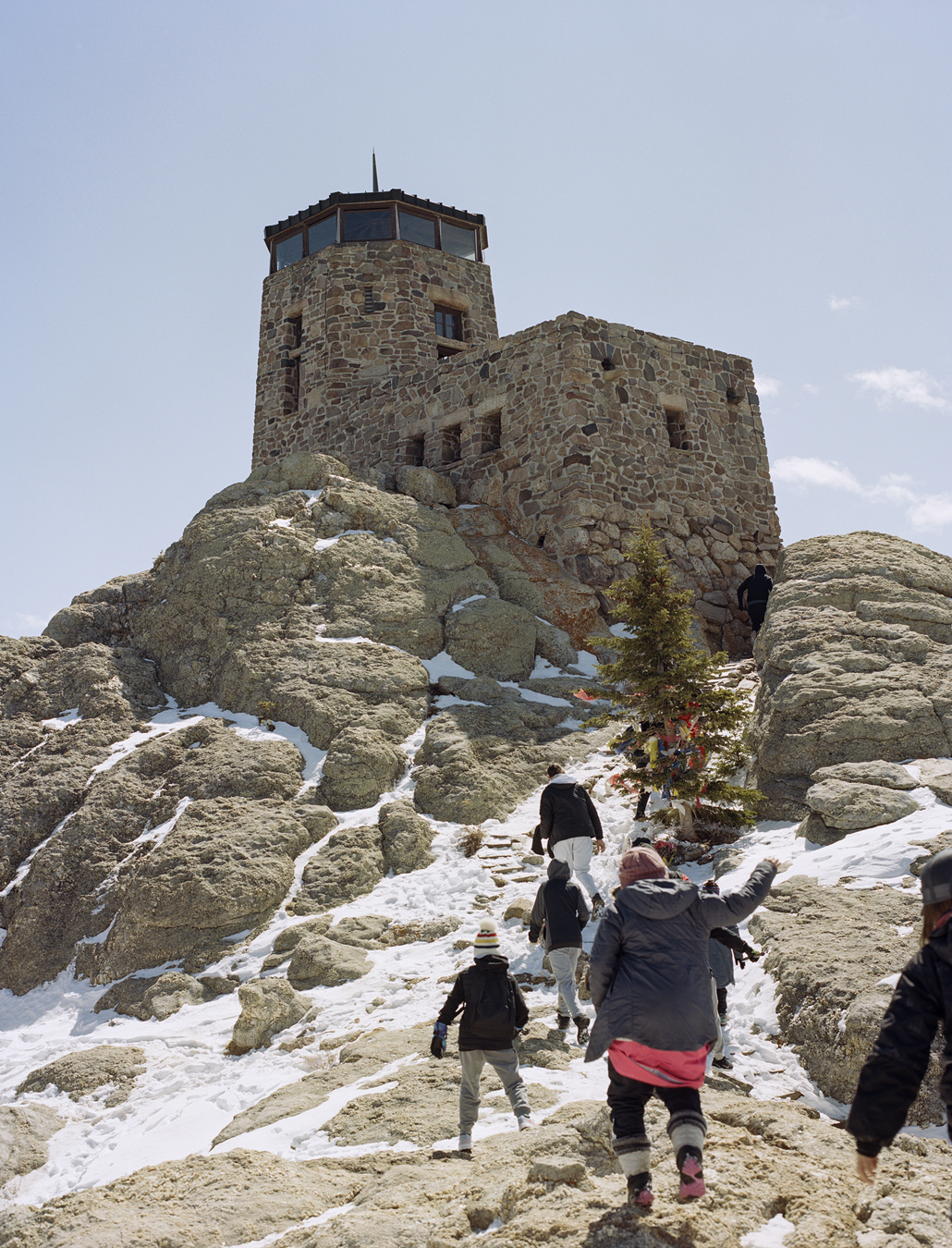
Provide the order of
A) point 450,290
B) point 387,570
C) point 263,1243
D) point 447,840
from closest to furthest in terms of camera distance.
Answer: point 263,1243
point 447,840
point 387,570
point 450,290

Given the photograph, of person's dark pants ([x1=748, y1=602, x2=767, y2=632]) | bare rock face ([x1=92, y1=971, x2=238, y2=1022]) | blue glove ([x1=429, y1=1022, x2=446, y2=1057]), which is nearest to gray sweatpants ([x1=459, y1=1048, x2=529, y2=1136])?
blue glove ([x1=429, y1=1022, x2=446, y2=1057])

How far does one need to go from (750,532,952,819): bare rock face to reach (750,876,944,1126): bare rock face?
2.17 m

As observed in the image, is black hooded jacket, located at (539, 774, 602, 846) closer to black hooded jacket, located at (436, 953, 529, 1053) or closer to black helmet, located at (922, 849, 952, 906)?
black hooded jacket, located at (436, 953, 529, 1053)

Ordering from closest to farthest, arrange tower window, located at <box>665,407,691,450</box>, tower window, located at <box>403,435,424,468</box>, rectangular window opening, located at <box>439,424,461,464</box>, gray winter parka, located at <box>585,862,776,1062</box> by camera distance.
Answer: gray winter parka, located at <box>585,862,776,1062</box>
tower window, located at <box>665,407,691,450</box>
rectangular window opening, located at <box>439,424,461,464</box>
tower window, located at <box>403,435,424,468</box>

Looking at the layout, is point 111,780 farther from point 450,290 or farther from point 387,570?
point 450,290

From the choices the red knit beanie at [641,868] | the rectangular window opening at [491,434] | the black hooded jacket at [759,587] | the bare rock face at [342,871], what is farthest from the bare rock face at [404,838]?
the rectangular window opening at [491,434]

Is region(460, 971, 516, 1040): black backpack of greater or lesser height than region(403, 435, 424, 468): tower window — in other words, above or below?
below

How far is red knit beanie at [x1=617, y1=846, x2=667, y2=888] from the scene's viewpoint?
169 inches

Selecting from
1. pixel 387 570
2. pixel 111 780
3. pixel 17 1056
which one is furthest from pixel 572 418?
pixel 17 1056

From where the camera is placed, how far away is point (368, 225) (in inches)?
853

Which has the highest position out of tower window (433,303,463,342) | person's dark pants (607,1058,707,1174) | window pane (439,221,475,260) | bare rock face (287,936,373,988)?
window pane (439,221,475,260)

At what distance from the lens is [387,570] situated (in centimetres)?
1457

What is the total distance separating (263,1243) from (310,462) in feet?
40.9

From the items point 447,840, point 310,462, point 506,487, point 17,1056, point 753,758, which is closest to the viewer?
point 17,1056
